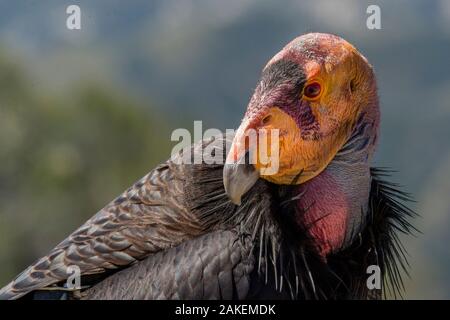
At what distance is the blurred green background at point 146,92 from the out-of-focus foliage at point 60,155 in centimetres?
4

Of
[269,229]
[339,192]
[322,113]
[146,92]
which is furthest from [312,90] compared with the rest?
[146,92]

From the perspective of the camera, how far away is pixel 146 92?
24203mm

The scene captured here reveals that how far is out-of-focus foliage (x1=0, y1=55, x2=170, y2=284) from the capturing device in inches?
736

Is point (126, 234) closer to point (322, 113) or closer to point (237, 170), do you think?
point (237, 170)

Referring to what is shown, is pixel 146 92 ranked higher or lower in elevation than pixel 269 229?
higher

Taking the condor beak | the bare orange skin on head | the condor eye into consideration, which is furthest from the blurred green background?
the condor beak

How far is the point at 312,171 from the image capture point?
4.45m

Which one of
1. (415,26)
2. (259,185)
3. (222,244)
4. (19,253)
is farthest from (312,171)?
(415,26)

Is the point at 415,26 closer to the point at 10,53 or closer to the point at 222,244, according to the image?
the point at 10,53

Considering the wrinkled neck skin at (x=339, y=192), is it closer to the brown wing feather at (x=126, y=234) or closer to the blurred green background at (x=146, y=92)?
the brown wing feather at (x=126, y=234)

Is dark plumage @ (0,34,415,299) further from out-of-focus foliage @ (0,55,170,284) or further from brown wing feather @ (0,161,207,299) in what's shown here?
out-of-focus foliage @ (0,55,170,284)

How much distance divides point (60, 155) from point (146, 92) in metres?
3.73

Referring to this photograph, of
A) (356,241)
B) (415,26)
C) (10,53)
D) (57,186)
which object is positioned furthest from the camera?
(10,53)
